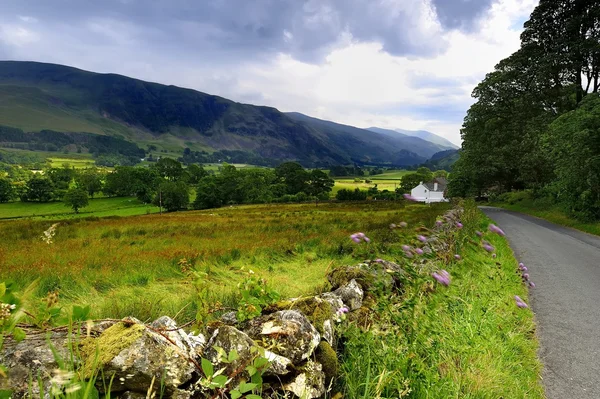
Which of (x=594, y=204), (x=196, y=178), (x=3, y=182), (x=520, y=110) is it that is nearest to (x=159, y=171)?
(x=196, y=178)

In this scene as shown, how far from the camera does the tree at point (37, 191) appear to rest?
90.3 meters

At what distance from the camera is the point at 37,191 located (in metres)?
90.7

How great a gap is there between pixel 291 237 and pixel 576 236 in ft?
44.2

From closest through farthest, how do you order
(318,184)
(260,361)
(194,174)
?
1. (260,361)
2. (318,184)
3. (194,174)

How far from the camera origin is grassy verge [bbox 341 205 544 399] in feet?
8.48

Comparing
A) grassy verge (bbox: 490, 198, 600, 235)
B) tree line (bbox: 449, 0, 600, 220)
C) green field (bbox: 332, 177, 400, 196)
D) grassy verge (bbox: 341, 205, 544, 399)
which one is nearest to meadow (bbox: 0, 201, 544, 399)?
grassy verge (bbox: 341, 205, 544, 399)

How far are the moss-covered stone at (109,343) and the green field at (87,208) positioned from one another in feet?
254

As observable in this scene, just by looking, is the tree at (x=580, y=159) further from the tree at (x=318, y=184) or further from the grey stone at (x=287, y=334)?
the tree at (x=318, y=184)

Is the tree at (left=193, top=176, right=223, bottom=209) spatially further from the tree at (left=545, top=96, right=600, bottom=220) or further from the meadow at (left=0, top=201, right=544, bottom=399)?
the tree at (left=545, top=96, right=600, bottom=220)

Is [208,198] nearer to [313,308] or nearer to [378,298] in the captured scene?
[378,298]

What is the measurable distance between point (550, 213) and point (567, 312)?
21.0 m

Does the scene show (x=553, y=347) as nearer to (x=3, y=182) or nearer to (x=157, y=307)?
(x=157, y=307)

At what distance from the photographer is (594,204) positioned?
17516 mm

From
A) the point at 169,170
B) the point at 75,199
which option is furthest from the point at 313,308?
the point at 169,170
